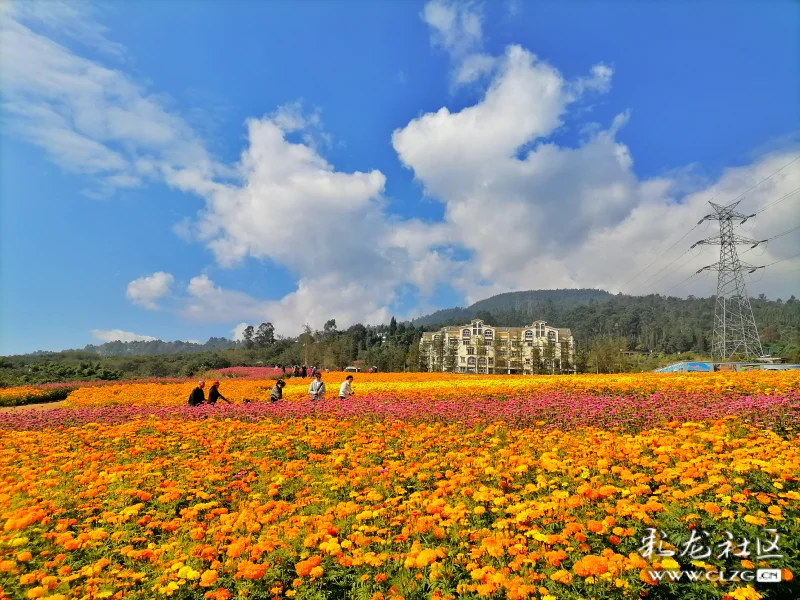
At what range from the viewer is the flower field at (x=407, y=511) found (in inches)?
149

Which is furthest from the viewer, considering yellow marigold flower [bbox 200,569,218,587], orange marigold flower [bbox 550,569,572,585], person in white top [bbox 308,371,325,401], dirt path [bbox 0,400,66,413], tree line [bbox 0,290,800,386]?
tree line [bbox 0,290,800,386]

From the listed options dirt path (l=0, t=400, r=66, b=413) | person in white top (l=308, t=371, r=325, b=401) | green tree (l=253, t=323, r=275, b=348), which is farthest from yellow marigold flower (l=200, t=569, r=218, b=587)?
green tree (l=253, t=323, r=275, b=348)

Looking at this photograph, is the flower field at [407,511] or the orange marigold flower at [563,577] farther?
the flower field at [407,511]

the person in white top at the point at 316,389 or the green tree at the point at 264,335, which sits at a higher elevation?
the green tree at the point at 264,335

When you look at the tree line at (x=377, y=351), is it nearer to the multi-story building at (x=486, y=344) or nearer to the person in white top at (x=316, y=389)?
the multi-story building at (x=486, y=344)

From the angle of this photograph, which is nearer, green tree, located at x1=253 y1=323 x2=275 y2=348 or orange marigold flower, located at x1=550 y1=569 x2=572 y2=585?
orange marigold flower, located at x1=550 y1=569 x2=572 y2=585

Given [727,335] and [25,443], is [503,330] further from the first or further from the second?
[25,443]

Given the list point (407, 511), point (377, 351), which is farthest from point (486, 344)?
point (407, 511)

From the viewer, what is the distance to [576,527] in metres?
4.28

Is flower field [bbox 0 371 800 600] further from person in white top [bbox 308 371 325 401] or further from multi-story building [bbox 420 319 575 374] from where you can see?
multi-story building [bbox 420 319 575 374]

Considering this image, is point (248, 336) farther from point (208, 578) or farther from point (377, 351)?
point (208, 578)

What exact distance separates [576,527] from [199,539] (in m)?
3.62

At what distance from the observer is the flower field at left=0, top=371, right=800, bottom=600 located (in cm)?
378

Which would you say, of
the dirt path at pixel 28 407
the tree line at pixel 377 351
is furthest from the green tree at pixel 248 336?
the dirt path at pixel 28 407
